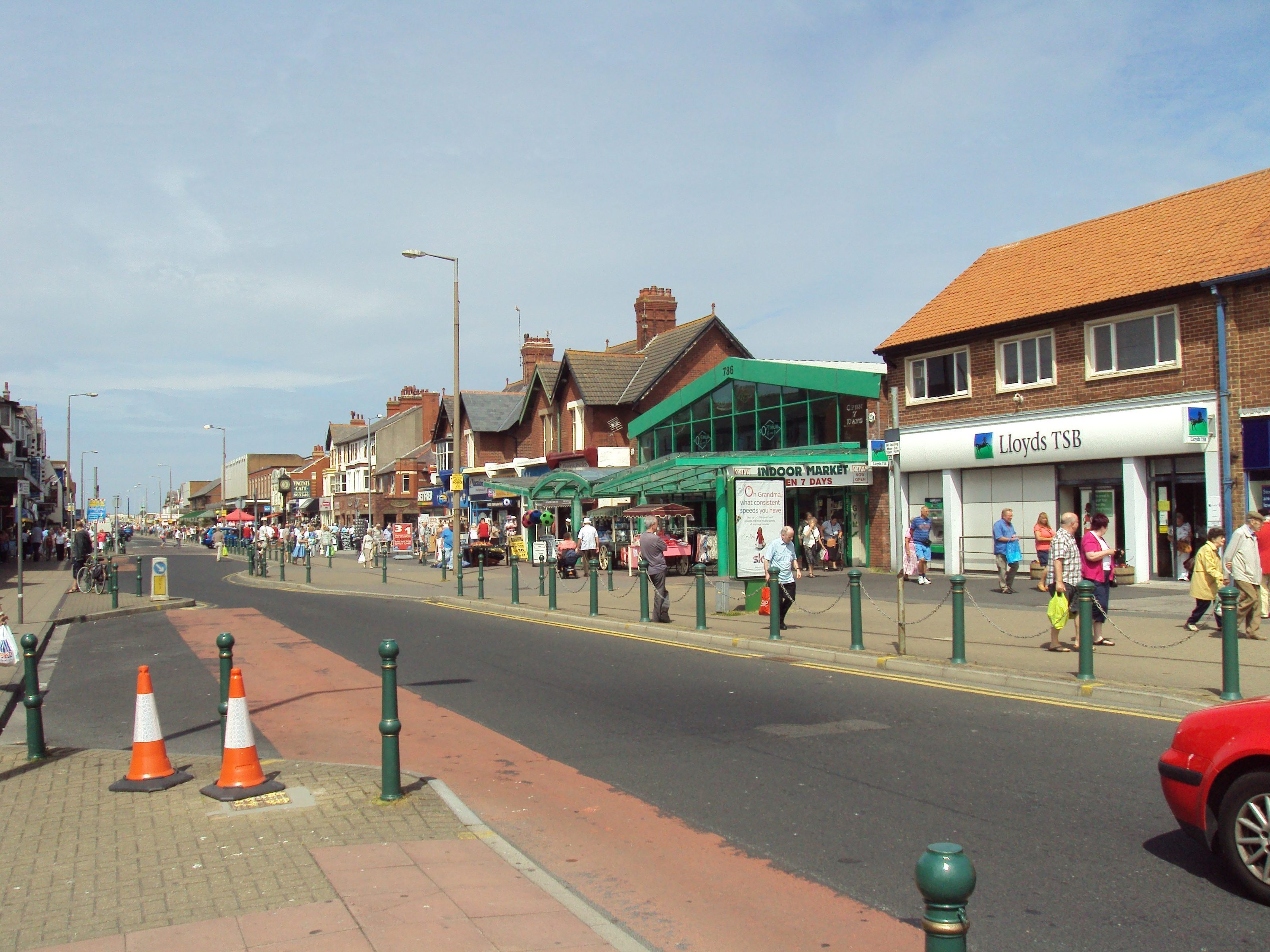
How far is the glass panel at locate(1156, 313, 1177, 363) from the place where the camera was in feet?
67.5

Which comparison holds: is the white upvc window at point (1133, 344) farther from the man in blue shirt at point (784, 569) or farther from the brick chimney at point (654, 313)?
the brick chimney at point (654, 313)

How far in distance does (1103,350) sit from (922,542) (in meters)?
5.70

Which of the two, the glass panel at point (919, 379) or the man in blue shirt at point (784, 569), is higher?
the glass panel at point (919, 379)

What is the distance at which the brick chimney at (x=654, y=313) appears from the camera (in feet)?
148

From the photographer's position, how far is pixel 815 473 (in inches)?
1099

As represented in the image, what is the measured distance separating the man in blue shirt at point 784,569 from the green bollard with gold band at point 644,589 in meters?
2.01

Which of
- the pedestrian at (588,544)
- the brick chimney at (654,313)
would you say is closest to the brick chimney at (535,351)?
the brick chimney at (654,313)

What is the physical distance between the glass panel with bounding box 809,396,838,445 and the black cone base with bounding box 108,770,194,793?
2363 centimetres

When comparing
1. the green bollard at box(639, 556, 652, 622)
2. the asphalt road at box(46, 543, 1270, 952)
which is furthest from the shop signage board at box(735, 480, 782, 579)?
Result: the asphalt road at box(46, 543, 1270, 952)

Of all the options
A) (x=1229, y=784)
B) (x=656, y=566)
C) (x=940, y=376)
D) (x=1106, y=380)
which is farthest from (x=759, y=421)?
(x=1229, y=784)

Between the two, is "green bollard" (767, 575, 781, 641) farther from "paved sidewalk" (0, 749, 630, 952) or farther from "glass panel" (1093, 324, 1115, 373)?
"glass panel" (1093, 324, 1115, 373)

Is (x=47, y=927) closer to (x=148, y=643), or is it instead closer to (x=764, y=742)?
(x=764, y=742)

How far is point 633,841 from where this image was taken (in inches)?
232

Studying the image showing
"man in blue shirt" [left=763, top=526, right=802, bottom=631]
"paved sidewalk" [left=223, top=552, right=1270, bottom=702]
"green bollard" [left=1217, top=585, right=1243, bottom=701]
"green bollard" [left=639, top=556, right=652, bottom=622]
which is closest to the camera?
"green bollard" [left=1217, top=585, right=1243, bottom=701]
